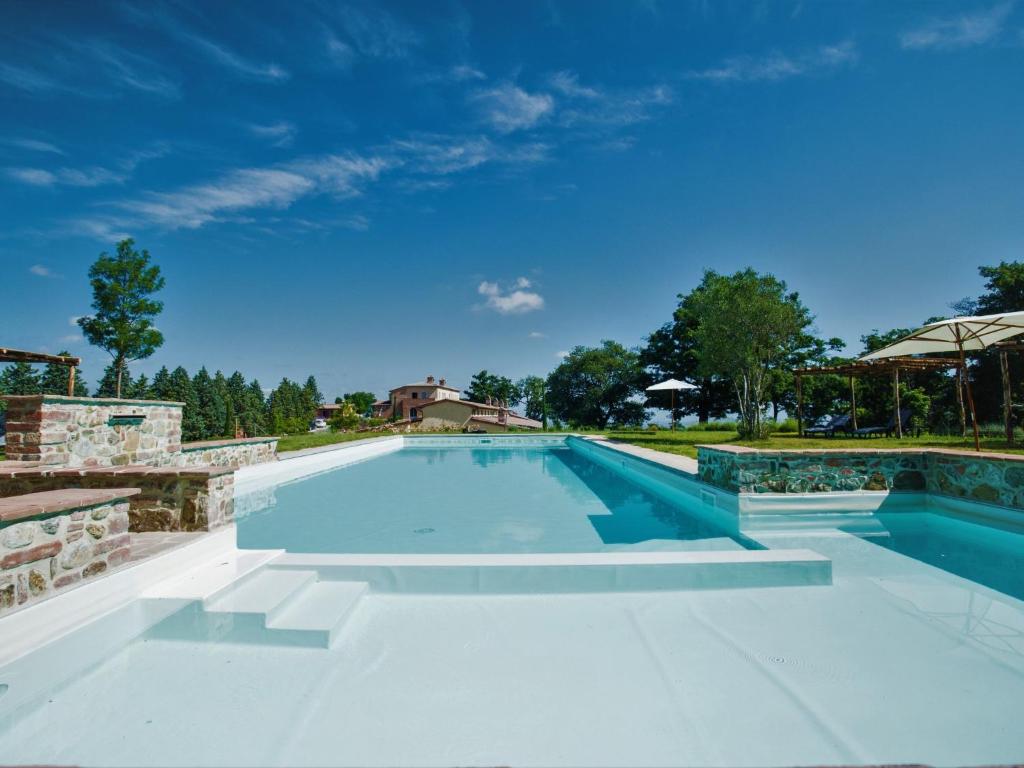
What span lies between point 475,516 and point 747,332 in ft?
31.3

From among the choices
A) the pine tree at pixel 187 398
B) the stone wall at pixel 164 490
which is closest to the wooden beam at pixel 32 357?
the stone wall at pixel 164 490

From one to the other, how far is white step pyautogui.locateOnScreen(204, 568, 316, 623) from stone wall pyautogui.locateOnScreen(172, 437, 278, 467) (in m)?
4.34

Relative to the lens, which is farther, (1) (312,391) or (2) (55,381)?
(1) (312,391)

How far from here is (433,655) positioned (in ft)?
7.68

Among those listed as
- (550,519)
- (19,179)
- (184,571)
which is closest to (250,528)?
(184,571)

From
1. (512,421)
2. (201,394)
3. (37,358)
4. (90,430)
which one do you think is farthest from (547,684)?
(201,394)

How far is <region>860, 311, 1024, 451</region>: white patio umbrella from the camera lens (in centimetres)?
698

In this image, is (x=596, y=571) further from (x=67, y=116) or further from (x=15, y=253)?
(x=15, y=253)

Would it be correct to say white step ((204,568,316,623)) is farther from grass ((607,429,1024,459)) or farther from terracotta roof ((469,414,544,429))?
terracotta roof ((469,414,544,429))

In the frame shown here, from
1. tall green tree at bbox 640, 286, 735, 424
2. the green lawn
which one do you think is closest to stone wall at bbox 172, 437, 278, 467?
the green lawn

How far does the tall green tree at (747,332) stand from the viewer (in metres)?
12.0

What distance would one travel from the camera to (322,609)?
8.89 feet

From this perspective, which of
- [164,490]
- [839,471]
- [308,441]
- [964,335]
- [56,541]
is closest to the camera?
[56,541]

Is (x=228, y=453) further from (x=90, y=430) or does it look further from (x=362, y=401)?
(x=362, y=401)
